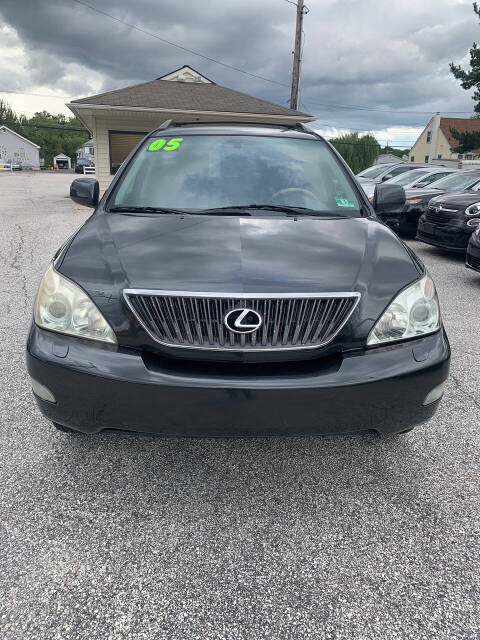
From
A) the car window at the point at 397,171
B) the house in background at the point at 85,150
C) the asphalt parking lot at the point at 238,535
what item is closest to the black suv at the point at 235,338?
the asphalt parking lot at the point at 238,535

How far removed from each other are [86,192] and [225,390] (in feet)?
7.54

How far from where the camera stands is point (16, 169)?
235ft

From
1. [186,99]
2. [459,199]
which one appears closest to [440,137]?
[186,99]

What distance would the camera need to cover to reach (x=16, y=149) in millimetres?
88250

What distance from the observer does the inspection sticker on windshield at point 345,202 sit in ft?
9.59

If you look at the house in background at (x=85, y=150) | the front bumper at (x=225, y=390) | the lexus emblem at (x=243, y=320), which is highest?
the lexus emblem at (x=243, y=320)

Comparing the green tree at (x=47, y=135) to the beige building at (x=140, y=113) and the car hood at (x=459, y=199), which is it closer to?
the beige building at (x=140, y=113)

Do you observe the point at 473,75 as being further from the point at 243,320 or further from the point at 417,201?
the point at 243,320

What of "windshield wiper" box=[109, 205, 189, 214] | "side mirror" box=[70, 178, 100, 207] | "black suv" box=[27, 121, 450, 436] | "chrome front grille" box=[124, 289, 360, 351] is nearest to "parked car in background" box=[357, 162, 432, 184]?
"side mirror" box=[70, 178, 100, 207]

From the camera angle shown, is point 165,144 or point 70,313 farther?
point 165,144

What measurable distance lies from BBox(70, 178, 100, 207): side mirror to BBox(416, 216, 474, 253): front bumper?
6.37m

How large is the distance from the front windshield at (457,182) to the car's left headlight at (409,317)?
8.60 m

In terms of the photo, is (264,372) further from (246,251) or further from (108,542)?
(108,542)

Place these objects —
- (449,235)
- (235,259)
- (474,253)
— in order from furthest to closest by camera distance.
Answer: (449,235)
(474,253)
(235,259)
